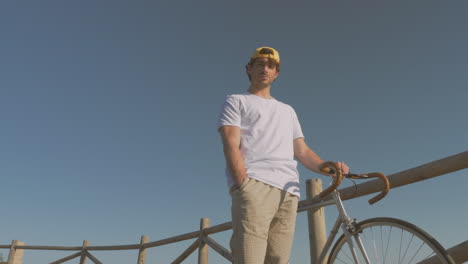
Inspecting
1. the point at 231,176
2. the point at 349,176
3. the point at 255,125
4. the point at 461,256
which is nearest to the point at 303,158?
the point at 349,176

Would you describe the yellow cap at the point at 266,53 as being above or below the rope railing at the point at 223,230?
above

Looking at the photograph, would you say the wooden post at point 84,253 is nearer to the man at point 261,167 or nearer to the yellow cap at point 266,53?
the man at point 261,167

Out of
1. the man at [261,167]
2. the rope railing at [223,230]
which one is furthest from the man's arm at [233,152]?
the rope railing at [223,230]

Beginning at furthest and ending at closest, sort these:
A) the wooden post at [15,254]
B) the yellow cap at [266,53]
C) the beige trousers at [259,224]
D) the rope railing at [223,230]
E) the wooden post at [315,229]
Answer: the wooden post at [15,254]
the wooden post at [315,229]
the rope railing at [223,230]
the yellow cap at [266,53]
the beige trousers at [259,224]

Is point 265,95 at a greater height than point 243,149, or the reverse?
point 265,95

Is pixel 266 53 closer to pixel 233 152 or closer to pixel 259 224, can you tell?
pixel 233 152

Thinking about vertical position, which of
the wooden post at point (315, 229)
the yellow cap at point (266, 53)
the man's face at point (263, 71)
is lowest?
the wooden post at point (315, 229)

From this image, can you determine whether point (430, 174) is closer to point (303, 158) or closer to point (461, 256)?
point (461, 256)

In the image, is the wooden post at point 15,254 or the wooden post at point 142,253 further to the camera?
the wooden post at point 15,254

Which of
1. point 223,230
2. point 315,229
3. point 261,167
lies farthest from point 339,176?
point 223,230

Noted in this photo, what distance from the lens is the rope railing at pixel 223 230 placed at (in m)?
2.50

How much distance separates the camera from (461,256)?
87.2 inches

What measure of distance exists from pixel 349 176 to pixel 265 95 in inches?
29.5

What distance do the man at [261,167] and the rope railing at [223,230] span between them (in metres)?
0.68
